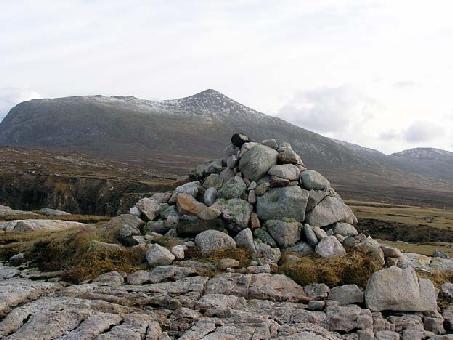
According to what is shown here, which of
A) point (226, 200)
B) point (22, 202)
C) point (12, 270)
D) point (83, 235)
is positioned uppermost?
point (226, 200)

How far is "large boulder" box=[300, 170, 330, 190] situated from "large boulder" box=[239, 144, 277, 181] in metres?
2.03

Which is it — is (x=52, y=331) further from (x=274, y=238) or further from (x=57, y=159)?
(x=57, y=159)

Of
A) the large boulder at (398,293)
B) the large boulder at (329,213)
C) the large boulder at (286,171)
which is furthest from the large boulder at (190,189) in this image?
the large boulder at (398,293)

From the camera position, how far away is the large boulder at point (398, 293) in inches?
751

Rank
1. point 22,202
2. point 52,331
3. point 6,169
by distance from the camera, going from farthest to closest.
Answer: point 6,169, point 22,202, point 52,331

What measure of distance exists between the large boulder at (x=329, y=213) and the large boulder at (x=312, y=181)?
0.75m

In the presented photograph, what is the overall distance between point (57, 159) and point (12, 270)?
596ft

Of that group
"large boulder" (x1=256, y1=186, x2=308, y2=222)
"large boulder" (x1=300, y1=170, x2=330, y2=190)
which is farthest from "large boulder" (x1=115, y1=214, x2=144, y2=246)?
"large boulder" (x1=300, y1=170, x2=330, y2=190)

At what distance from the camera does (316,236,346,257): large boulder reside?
2381cm

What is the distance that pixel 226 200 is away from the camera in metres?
26.8

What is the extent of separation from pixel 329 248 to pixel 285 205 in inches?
129

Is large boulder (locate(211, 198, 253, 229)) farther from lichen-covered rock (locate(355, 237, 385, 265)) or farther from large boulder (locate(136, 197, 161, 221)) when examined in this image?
lichen-covered rock (locate(355, 237, 385, 265))

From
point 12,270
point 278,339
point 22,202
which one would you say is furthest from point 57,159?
point 278,339

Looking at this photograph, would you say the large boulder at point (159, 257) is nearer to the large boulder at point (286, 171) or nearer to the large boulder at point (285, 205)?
the large boulder at point (285, 205)
